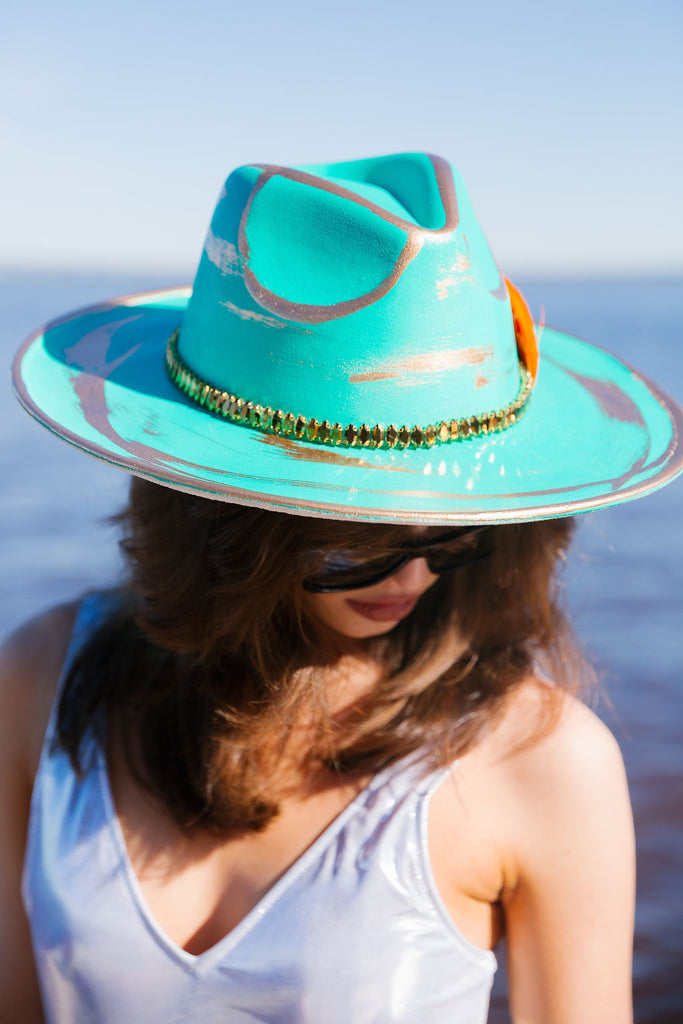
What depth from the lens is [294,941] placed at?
1.29m

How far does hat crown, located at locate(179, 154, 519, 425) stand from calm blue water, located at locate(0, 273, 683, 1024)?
707mm

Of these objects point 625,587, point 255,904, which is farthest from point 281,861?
point 625,587

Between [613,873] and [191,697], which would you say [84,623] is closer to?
[191,697]

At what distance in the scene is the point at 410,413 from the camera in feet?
3.47

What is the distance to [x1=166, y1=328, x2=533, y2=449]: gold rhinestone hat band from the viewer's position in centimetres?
106

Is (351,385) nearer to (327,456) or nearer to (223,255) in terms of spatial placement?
(327,456)

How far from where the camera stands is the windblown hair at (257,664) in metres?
1.35

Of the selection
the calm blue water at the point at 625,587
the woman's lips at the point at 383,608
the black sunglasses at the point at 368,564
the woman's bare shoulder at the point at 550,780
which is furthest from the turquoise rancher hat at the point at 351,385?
the calm blue water at the point at 625,587

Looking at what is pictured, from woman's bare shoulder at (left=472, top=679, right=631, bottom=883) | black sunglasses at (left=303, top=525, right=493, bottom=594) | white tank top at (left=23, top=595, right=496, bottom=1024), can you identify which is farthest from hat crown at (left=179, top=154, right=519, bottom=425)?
white tank top at (left=23, top=595, right=496, bottom=1024)

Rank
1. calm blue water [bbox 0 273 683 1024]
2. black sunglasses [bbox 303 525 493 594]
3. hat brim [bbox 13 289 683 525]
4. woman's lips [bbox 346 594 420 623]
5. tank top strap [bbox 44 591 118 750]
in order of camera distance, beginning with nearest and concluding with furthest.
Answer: hat brim [bbox 13 289 683 525] → black sunglasses [bbox 303 525 493 594] → woman's lips [bbox 346 594 420 623] → tank top strap [bbox 44 591 118 750] → calm blue water [bbox 0 273 683 1024]

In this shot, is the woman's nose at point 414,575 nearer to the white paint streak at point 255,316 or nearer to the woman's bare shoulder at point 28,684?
the white paint streak at point 255,316

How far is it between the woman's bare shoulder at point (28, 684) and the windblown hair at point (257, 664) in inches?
2.2

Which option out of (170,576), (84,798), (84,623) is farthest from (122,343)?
(84,798)

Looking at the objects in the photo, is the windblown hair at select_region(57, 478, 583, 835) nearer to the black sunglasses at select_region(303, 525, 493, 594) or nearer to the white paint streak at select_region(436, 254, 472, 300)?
the black sunglasses at select_region(303, 525, 493, 594)
